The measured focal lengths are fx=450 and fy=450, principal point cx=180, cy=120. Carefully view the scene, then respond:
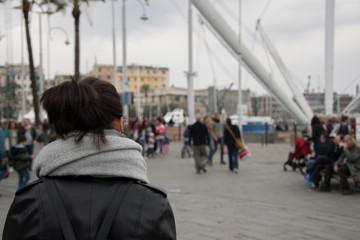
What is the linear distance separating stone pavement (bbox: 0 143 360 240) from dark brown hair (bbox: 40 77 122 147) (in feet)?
14.9

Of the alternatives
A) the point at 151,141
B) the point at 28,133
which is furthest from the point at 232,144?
the point at 28,133

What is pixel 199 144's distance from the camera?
46.4ft

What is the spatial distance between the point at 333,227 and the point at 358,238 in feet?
2.04

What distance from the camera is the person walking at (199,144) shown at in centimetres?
1395

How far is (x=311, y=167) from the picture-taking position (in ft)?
34.8

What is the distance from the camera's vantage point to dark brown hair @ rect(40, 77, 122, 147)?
5.64ft

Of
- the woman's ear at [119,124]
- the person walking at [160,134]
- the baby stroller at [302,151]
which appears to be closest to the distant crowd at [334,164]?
the baby stroller at [302,151]

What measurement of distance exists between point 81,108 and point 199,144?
12504mm

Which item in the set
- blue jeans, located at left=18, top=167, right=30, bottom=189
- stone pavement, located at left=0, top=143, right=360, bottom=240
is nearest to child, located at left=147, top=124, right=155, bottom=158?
stone pavement, located at left=0, top=143, right=360, bottom=240

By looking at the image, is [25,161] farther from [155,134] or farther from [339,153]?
[155,134]

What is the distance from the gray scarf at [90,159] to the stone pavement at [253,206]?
4515 mm

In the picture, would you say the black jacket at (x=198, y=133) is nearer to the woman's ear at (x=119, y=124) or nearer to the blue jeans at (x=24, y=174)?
the blue jeans at (x=24, y=174)

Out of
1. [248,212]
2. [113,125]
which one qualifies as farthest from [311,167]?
[113,125]

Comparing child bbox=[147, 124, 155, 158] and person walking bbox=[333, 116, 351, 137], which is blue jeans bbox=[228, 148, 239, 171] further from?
child bbox=[147, 124, 155, 158]
